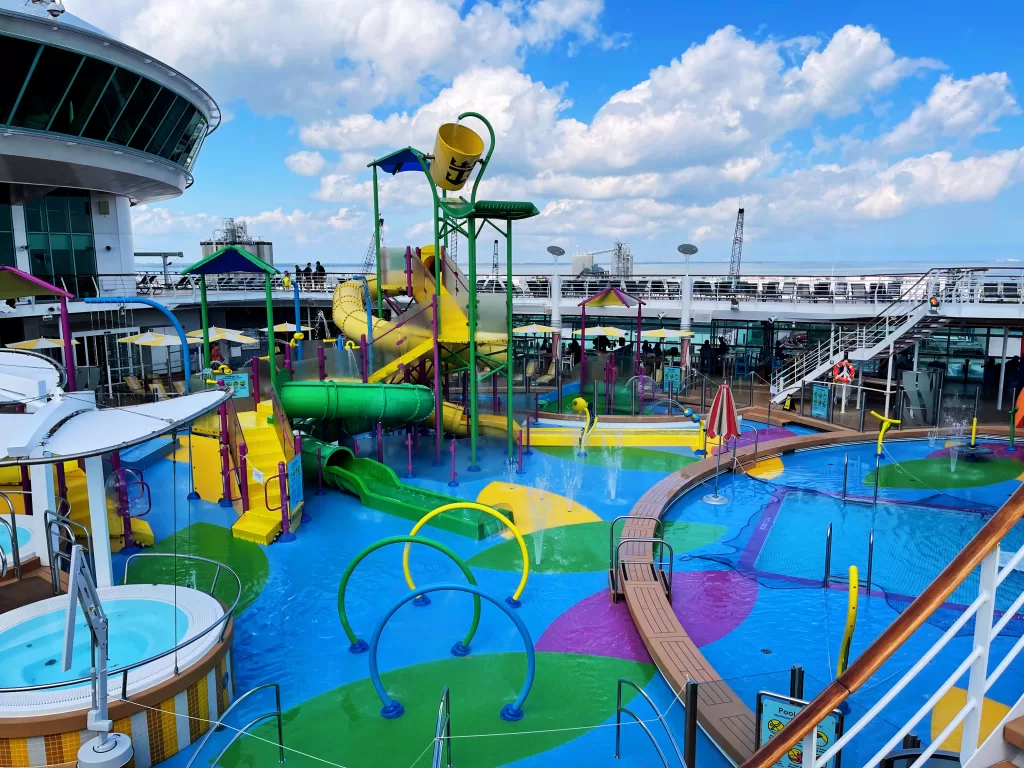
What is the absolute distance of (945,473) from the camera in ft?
48.0

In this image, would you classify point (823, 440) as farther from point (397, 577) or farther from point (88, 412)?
point (88, 412)

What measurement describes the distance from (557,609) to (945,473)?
1029 centimetres

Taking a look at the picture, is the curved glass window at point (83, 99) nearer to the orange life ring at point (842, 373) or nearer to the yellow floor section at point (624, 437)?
the yellow floor section at point (624, 437)

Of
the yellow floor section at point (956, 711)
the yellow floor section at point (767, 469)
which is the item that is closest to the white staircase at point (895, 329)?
the yellow floor section at point (767, 469)

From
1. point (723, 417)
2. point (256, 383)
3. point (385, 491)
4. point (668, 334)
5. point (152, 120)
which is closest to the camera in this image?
point (723, 417)

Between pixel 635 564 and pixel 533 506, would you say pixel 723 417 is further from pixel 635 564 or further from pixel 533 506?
pixel 635 564

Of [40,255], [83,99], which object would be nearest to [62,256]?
[40,255]

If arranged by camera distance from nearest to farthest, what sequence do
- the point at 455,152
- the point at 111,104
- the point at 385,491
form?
the point at 385,491, the point at 455,152, the point at 111,104

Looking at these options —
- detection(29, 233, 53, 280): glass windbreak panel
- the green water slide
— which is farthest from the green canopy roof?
detection(29, 233, 53, 280): glass windbreak panel

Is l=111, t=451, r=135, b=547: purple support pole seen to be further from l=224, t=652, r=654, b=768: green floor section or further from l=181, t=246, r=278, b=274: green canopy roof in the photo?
l=224, t=652, r=654, b=768: green floor section

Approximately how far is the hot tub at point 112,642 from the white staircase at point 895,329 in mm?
17302

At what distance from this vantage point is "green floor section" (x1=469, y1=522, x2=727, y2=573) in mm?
10252

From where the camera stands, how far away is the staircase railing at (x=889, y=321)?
18625 mm

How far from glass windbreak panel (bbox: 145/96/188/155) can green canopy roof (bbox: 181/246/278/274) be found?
41.0 ft
